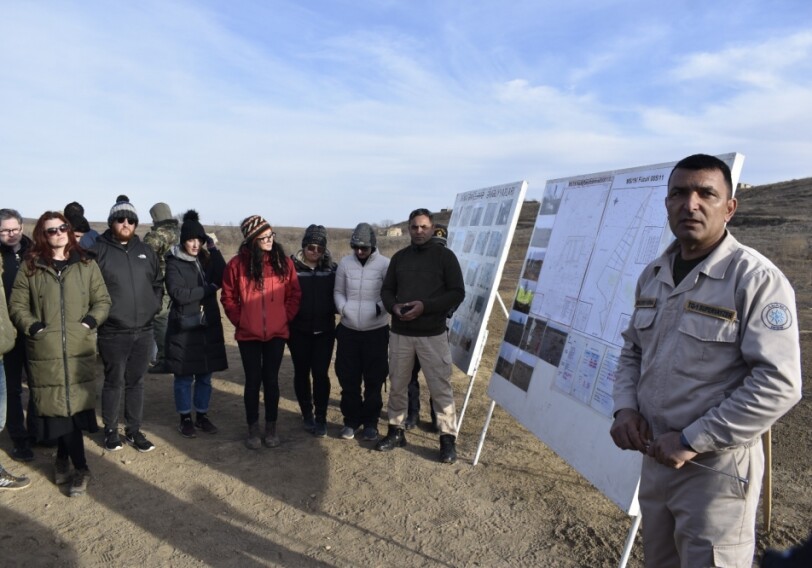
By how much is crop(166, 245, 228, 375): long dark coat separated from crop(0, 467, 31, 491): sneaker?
131cm

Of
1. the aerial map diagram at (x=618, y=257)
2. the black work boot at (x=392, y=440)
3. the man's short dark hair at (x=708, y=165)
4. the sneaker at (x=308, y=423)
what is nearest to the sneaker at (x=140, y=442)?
the sneaker at (x=308, y=423)

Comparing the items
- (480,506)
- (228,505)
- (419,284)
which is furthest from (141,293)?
(480,506)

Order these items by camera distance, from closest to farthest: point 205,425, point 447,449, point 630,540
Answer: point 630,540 < point 447,449 < point 205,425

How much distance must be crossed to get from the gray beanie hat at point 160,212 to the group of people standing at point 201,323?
1168mm

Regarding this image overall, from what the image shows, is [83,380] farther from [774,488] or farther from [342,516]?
[774,488]

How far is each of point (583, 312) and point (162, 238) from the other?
4576 mm

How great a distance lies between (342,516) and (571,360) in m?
1.85

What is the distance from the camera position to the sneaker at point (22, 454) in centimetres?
461

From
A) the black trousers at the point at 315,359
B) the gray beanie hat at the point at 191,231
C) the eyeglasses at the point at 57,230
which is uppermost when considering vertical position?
the gray beanie hat at the point at 191,231

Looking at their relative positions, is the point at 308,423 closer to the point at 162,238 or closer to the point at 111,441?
the point at 111,441

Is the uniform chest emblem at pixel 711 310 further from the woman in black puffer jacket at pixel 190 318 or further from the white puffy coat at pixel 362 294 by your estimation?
the woman in black puffer jacket at pixel 190 318

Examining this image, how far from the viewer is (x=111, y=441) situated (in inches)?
192

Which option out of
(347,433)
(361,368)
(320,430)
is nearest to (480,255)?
(361,368)

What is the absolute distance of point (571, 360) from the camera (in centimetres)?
372
